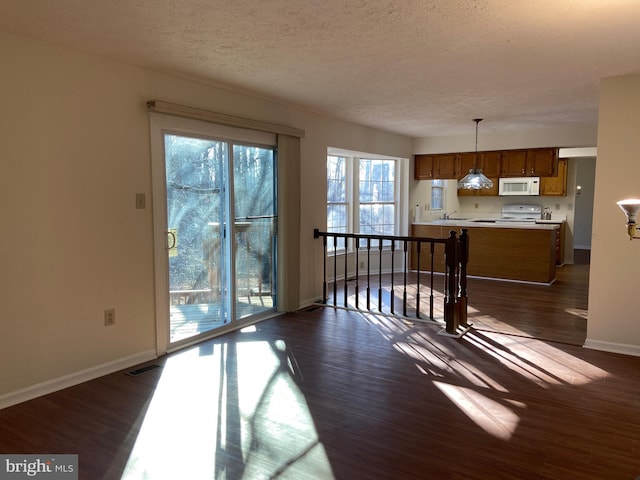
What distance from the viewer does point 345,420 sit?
2.68m

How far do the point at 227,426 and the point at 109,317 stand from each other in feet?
4.53

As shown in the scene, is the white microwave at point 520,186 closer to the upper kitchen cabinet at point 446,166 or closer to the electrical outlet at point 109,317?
the upper kitchen cabinet at point 446,166

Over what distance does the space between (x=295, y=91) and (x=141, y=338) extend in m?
2.60

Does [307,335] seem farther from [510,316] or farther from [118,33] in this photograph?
[118,33]

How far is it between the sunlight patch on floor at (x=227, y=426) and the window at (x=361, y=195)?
3.62 m

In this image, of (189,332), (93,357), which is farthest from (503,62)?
(93,357)

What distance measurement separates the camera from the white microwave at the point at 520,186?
8438 mm

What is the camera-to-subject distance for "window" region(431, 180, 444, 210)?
8.81 meters

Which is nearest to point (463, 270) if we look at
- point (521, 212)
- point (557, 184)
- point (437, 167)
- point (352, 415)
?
point (352, 415)

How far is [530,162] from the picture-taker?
6953 mm

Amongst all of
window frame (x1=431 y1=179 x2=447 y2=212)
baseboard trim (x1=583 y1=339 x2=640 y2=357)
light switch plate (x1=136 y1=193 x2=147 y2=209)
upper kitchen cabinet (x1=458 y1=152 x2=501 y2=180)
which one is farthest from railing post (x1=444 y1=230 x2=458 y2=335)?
window frame (x1=431 y1=179 x2=447 y2=212)

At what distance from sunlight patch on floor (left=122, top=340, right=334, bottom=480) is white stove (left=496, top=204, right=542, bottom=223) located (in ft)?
22.8

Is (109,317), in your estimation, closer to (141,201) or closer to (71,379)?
(71,379)

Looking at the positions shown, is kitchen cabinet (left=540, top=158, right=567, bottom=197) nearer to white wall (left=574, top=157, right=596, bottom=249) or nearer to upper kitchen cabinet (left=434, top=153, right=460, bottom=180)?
upper kitchen cabinet (left=434, top=153, right=460, bottom=180)
